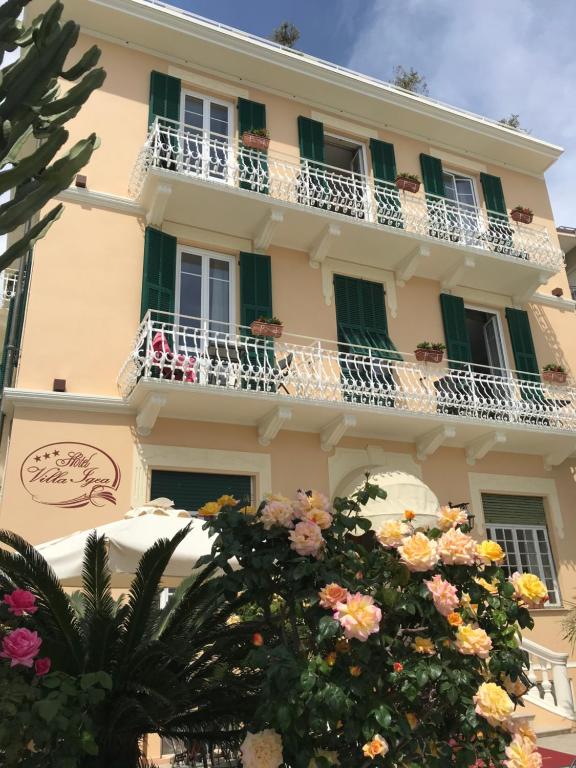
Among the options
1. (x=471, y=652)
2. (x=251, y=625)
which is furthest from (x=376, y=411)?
(x=471, y=652)

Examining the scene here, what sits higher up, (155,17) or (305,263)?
(155,17)

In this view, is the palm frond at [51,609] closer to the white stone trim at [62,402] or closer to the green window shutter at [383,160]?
the white stone trim at [62,402]

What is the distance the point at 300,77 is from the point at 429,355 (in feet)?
21.3

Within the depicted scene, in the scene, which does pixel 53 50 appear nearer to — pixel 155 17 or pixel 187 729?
pixel 187 729

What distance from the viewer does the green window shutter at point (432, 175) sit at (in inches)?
573

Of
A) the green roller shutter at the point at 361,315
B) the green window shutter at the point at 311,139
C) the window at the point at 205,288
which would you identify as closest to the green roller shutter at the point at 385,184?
the green window shutter at the point at 311,139

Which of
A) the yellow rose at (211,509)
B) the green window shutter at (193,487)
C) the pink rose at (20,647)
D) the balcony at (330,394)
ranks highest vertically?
the balcony at (330,394)

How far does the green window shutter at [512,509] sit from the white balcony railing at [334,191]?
16.6 feet

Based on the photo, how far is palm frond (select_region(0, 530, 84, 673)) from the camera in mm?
4527

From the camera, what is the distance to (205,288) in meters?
11.6

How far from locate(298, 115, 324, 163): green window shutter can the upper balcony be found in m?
0.26

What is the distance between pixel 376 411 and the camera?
1093 centimetres

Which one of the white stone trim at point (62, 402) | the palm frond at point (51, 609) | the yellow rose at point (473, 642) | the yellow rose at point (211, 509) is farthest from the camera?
the white stone trim at point (62, 402)

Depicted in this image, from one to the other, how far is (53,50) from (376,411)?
24.9 ft
